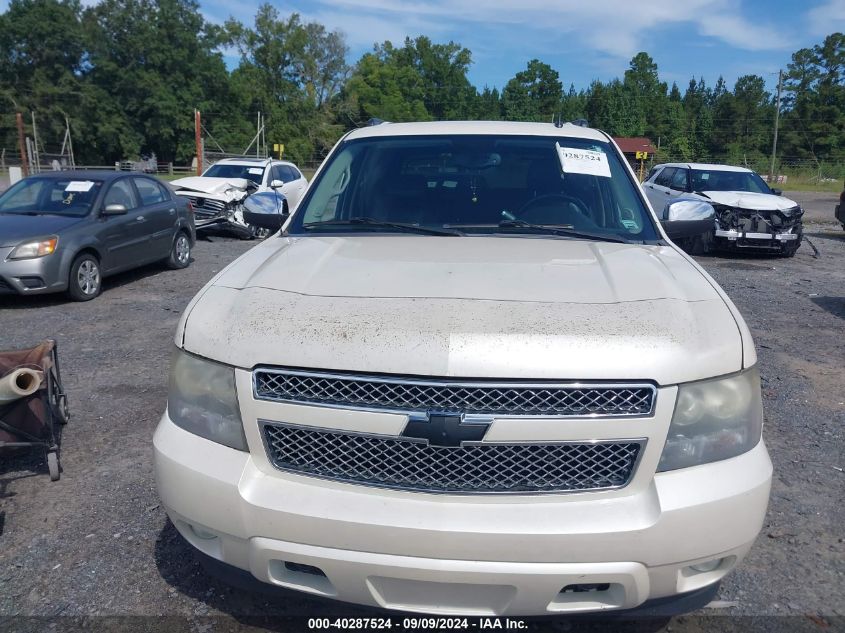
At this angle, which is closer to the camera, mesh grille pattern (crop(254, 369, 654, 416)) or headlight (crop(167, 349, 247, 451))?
mesh grille pattern (crop(254, 369, 654, 416))

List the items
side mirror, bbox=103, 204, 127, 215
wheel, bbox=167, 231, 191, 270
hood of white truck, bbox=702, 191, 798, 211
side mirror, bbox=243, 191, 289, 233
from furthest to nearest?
hood of white truck, bbox=702, 191, 798, 211 → wheel, bbox=167, 231, 191, 270 → side mirror, bbox=103, 204, 127, 215 → side mirror, bbox=243, 191, 289, 233

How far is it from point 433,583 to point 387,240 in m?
1.65

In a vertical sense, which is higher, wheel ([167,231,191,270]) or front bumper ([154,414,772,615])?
front bumper ([154,414,772,615])

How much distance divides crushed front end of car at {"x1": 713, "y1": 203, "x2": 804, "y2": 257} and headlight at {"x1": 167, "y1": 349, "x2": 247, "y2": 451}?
1262cm

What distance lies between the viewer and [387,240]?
3.24 metres

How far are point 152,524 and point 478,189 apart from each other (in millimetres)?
2316

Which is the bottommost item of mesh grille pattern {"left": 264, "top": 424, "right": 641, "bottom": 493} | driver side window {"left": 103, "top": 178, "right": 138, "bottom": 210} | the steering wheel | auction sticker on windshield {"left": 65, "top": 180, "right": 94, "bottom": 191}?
mesh grille pattern {"left": 264, "top": 424, "right": 641, "bottom": 493}

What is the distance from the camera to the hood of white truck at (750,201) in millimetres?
13352

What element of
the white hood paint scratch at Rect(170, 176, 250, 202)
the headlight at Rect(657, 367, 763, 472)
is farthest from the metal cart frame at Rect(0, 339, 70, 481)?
the white hood paint scratch at Rect(170, 176, 250, 202)

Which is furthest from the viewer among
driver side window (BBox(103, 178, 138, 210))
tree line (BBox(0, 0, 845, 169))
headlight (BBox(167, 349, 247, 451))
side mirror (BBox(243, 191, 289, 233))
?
tree line (BBox(0, 0, 845, 169))

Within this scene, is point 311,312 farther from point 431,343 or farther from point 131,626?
point 131,626

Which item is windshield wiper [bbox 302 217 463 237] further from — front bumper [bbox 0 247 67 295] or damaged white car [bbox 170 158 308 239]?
damaged white car [bbox 170 158 308 239]

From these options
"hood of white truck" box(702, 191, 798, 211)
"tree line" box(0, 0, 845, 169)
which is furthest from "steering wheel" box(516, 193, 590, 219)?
"tree line" box(0, 0, 845, 169)

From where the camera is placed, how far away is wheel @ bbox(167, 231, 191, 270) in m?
10.9
